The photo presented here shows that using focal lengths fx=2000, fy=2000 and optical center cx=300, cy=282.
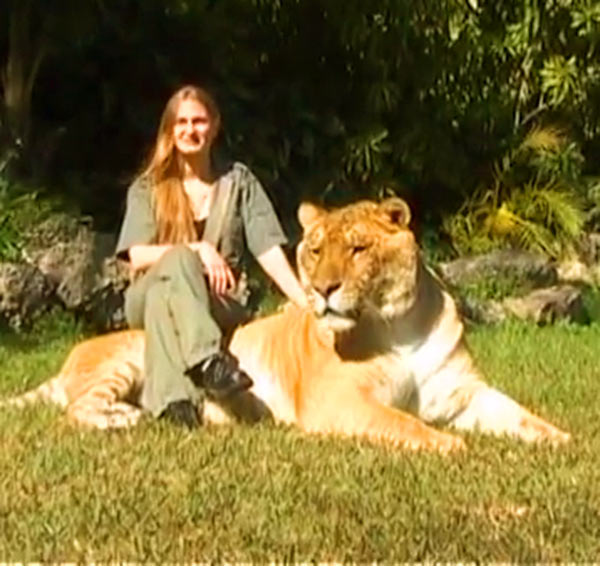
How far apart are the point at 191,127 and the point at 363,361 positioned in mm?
1149

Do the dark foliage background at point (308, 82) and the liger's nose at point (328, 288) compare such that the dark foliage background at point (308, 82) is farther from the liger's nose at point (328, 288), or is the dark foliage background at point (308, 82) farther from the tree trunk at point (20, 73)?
the liger's nose at point (328, 288)

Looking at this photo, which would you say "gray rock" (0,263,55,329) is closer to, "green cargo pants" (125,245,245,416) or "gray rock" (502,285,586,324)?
"gray rock" (502,285,586,324)

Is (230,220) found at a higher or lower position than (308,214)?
lower

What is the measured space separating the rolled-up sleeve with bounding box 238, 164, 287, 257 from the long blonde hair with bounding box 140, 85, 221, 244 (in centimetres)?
22

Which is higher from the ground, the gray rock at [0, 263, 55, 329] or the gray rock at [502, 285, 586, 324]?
the gray rock at [0, 263, 55, 329]

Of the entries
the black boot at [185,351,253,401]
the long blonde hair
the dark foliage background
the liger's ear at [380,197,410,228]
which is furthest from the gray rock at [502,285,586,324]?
the black boot at [185,351,253,401]

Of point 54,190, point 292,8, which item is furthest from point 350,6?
point 54,190

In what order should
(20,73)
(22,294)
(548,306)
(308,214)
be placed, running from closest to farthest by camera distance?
(308,214) < (22,294) < (548,306) < (20,73)

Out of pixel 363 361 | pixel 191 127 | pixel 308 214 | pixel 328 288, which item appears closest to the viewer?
pixel 328 288

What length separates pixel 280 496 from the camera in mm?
5789

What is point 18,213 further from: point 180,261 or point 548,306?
point 180,261

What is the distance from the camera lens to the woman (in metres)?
7.02

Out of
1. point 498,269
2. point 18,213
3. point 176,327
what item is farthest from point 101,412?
point 498,269

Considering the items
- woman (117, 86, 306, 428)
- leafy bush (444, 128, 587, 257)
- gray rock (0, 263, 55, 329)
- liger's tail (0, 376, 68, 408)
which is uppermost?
woman (117, 86, 306, 428)
